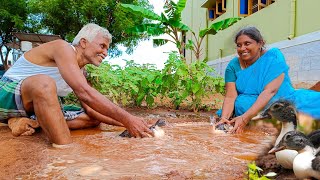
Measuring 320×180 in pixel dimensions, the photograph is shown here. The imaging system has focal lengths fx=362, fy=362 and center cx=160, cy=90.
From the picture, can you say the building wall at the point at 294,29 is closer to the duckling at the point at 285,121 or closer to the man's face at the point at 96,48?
the man's face at the point at 96,48

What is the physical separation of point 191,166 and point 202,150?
52 cm

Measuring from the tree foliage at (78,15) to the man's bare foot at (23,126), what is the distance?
12.9 meters

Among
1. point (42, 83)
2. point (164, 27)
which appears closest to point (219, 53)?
point (164, 27)

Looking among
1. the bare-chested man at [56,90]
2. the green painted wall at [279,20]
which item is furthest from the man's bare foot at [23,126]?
the green painted wall at [279,20]

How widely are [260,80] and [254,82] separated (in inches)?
4.0

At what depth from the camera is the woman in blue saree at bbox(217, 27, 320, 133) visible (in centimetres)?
362

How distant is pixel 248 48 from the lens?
155 inches

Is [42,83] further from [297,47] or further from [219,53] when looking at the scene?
[219,53]

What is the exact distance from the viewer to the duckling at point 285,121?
72.5 inches

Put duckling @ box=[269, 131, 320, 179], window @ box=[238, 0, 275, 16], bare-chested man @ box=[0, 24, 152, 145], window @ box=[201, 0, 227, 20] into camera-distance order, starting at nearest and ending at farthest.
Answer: duckling @ box=[269, 131, 320, 179]
bare-chested man @ box=[0, 24, 152, 145]
window @ box=[238, 0, 275, 16]
window @ box=[201, 0, 227, 20]

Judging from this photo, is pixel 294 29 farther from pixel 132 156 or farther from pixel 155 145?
pixel 132 156

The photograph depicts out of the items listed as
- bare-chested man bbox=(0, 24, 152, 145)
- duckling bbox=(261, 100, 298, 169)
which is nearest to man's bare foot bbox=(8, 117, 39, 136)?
bare-chested man bbox=(0, 24, 152, 145)

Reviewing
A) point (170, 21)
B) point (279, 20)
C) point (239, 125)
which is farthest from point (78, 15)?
point (239, 125)

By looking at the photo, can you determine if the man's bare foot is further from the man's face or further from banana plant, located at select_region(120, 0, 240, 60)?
banana plant, located at select_region(120, 0, 240, 60)
